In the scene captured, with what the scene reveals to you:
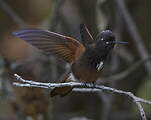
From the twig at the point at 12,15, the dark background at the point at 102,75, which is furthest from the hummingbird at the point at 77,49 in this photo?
the twig at the point at 12,15

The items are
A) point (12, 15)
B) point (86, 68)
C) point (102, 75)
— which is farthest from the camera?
point (12, 15)

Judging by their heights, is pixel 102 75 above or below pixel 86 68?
above

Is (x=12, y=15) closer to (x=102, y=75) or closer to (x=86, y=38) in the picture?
(x=102, y=75)

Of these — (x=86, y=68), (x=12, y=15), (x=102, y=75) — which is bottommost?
(x=86, y=68)

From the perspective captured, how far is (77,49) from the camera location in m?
2.88

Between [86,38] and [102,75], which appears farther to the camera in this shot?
[102,75]

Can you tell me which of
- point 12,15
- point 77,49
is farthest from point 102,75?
point 77,49

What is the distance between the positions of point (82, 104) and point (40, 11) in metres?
1.39

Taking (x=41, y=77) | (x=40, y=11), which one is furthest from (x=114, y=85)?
(x=40, y=11)

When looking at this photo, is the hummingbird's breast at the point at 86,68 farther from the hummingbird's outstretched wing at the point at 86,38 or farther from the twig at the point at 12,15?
the twig at the point at 12,15

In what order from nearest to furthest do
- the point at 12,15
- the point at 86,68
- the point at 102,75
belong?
the point at 86,68, the point at 102,75, the point at 12,15

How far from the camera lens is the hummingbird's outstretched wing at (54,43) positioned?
282 centimetres

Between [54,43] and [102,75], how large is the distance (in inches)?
80.7

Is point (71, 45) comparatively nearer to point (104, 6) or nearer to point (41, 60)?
point (104, 6)
